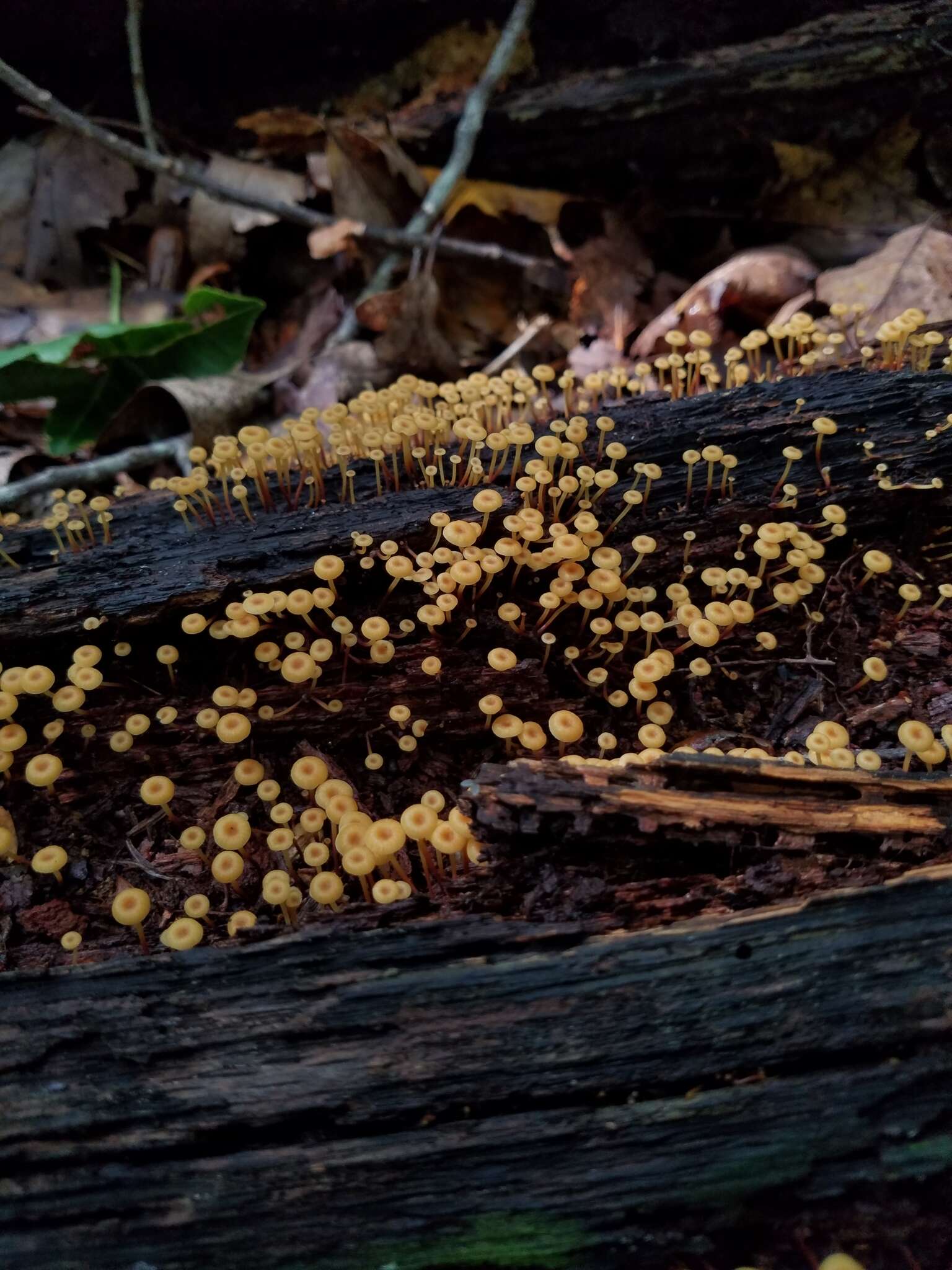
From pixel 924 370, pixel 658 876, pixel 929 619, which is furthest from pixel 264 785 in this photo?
pixel 924 370

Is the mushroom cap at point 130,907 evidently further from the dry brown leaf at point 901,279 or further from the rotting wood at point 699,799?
the dry brown leaf at point 901,279

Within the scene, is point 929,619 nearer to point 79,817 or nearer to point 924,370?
point 924,370

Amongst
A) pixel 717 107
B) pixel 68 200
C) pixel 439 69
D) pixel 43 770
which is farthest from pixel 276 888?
pixel 439 69

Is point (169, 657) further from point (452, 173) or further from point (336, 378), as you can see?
point (452, 173)

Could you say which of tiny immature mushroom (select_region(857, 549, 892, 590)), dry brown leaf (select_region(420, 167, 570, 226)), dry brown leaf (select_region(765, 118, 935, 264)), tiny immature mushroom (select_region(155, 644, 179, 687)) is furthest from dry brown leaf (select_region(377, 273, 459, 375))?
tiny immature mushroom (select_region(857, 549, 892, 590))

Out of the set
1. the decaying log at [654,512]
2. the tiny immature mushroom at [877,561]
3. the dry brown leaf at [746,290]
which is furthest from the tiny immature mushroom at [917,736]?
the dry brown leaf at [746,290]

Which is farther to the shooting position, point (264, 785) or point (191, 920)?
point (264, 785)

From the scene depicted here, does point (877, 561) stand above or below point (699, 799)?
above
